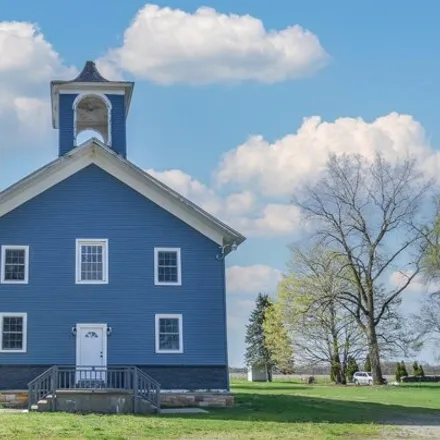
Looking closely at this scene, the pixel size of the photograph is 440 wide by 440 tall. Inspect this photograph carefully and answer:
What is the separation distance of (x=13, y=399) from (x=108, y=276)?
482 cm

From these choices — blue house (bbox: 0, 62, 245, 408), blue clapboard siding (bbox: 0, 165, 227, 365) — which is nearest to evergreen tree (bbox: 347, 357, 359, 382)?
blue house (bbox: 0, 62, 245, 408)

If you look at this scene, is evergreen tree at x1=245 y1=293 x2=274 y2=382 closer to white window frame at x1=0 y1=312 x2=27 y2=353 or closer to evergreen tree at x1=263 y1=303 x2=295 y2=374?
evergreen tree at x1=263 y1=303 x2=295 y2=374

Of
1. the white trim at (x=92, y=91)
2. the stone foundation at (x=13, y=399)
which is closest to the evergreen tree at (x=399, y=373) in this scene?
the white trim at (x=92, y=91)

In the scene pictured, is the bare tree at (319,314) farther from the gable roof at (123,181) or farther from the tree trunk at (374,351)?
the gable roof at (123,181)

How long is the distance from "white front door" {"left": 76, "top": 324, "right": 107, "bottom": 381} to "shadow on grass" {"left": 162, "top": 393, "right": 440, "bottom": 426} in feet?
13.2

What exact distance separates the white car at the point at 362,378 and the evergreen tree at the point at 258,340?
16384mm

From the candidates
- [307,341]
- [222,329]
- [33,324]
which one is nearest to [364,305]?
[307,341]

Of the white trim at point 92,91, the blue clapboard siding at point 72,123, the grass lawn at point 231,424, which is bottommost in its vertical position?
the grass lawn at point 231,424

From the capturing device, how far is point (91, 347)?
91.9 feet

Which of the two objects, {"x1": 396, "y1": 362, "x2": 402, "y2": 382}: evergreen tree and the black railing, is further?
{"x1": 396, "y1": 362, "x2": 402, "y2": 382}: evergreen tree

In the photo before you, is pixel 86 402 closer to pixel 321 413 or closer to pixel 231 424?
pixel 231 424

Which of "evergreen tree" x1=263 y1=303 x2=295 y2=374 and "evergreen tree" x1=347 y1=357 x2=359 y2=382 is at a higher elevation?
"evergreen tree" x1=263 y1=303 x2=295 y2=374

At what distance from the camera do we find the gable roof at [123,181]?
28.6 meters

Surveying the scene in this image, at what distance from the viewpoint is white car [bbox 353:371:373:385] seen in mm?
59812
